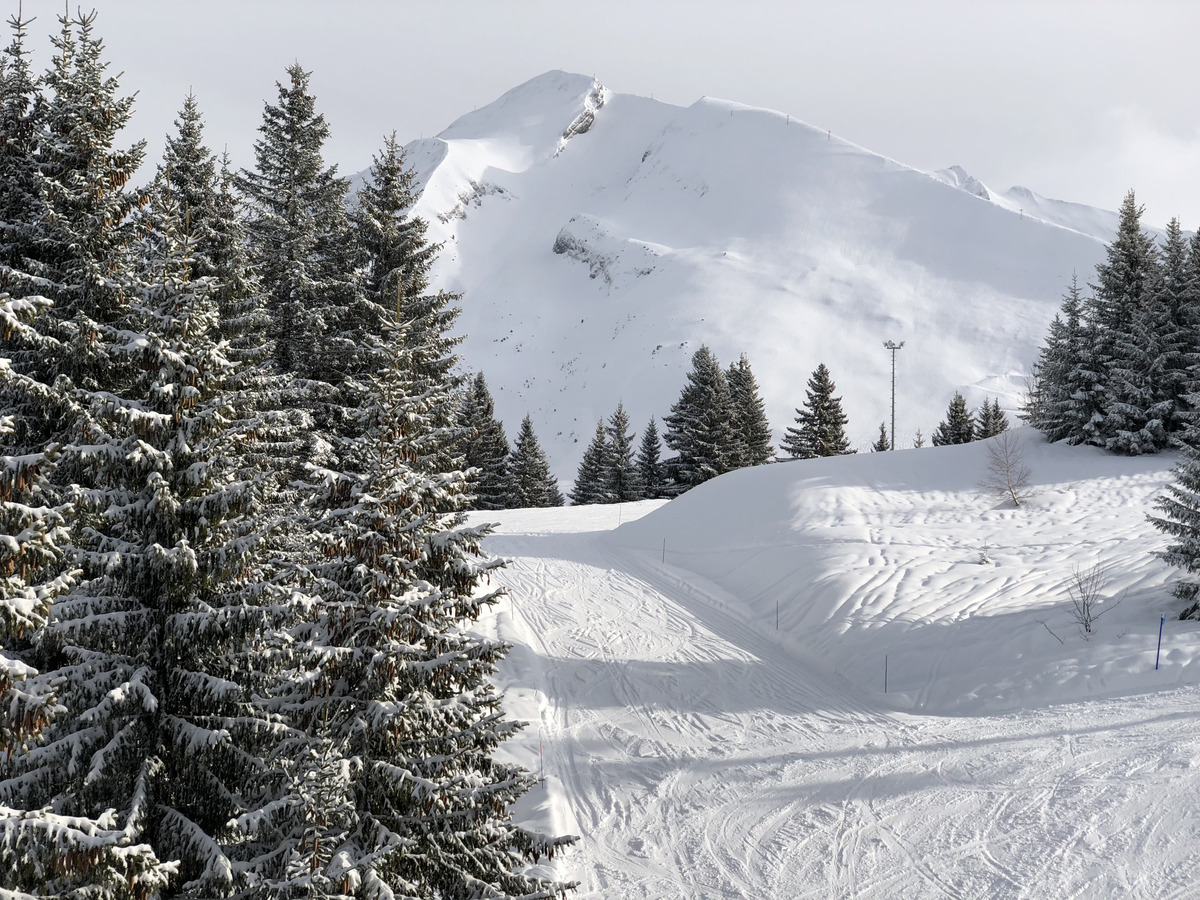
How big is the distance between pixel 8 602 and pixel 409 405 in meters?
3.94

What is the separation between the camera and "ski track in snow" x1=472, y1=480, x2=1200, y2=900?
10.2 metres

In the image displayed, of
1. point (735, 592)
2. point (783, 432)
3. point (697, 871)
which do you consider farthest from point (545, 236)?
point (697, 871)

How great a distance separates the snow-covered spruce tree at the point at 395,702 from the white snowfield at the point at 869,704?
3.39 metres

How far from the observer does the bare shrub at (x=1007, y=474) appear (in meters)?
28.5

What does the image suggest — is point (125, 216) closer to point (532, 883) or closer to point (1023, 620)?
point (532, 883)

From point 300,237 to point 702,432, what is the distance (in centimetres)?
3180

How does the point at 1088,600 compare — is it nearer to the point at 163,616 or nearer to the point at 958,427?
the point at 163,616

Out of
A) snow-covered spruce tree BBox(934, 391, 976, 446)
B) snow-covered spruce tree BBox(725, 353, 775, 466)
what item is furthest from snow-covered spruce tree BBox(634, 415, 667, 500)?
snow-covered spruce tree BBox(934, 391, 976, 446)

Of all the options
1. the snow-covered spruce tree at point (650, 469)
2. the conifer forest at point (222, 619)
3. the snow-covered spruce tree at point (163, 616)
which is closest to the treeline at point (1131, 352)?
the conifer forest at point (222, 619)

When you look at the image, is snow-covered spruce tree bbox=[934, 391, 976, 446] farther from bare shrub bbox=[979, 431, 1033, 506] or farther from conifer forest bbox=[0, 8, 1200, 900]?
conifer forest bbox=[0, 8, 1200, 900]

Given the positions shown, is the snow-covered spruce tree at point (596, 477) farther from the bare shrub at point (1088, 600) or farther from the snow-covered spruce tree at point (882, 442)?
the bare shrub at point (1088, 600)

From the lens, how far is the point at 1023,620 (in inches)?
702

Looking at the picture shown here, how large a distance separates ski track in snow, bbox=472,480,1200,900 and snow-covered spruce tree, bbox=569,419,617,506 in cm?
3365

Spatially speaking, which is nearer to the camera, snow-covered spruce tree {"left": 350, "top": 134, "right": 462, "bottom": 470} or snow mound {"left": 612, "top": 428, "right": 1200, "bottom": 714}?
snow mound {"left": 612, "top": 428, "right": 1200, "bottom": 714}
